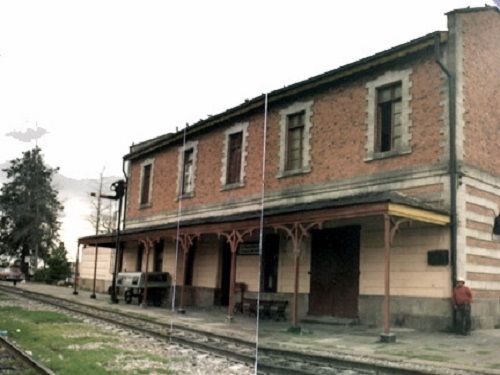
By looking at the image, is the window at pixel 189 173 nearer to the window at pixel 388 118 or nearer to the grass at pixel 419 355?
the window at pixel 388 118

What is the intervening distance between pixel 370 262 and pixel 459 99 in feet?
14.7

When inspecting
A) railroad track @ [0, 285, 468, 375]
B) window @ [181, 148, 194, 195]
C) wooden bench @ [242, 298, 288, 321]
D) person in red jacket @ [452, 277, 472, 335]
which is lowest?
railroad track @ [0, 285, 468, 375]

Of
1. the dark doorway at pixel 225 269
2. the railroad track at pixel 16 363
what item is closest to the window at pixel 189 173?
the dark doorway at pixel 225 269

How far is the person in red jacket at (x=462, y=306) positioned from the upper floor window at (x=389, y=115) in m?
3.47

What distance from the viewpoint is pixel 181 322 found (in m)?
13.5

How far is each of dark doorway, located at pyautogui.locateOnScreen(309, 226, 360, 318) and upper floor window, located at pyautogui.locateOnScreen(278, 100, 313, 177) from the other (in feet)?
6.22

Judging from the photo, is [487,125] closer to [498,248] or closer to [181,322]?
[498,248]

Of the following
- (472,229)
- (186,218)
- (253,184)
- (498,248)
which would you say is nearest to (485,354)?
(472,229)

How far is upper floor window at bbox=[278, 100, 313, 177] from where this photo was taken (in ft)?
48.0

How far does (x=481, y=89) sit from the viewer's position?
42.7ft

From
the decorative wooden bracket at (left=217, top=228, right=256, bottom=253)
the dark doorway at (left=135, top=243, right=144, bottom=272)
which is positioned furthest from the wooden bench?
the dark doorway at (left=135, top=243, right=144, bottom=272)

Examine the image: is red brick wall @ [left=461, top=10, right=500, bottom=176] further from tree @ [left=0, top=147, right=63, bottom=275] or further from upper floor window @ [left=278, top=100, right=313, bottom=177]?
tree @ [left=0, top=147, right=63, bottom=275]

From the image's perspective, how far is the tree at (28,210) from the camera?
4.72m

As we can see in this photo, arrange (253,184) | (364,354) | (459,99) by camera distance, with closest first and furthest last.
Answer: (364,354), (459,99), (253,184)
